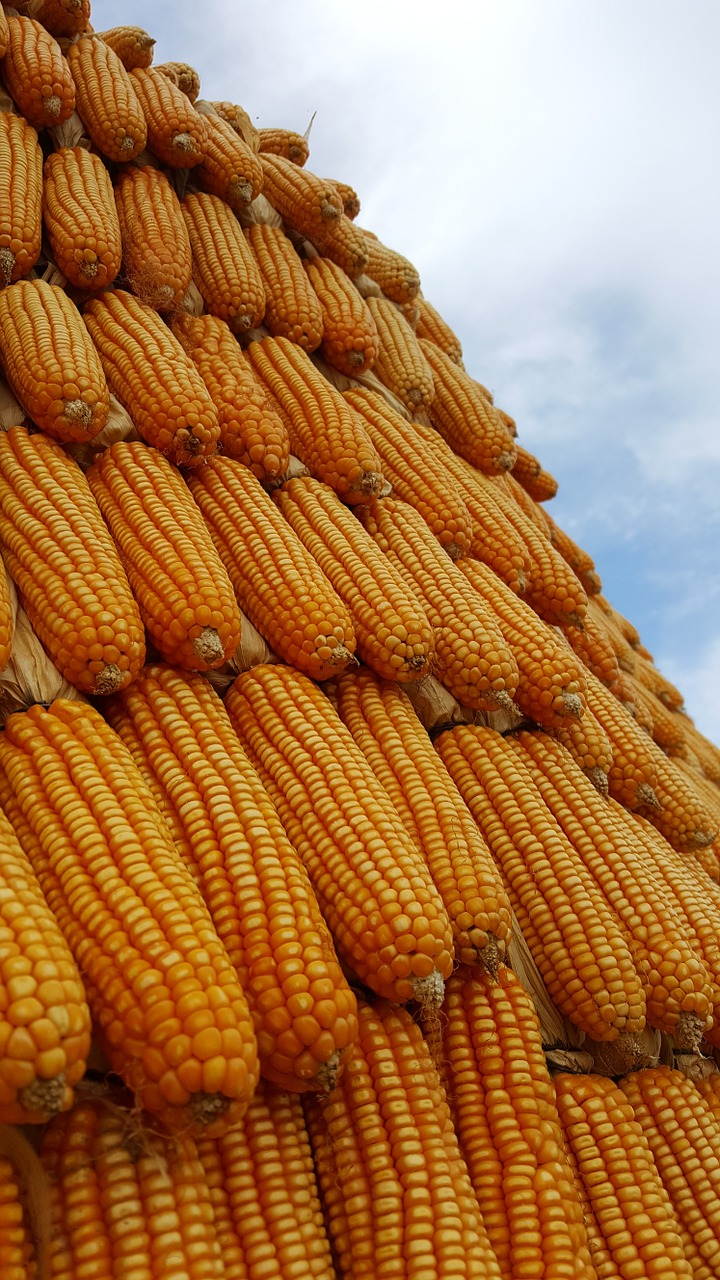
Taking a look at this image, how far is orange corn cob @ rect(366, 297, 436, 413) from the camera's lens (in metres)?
4.32

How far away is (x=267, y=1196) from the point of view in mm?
1749

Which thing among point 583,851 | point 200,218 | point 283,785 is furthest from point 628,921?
point 200,218

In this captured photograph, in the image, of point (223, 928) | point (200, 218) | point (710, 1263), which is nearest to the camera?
point (223, 928)

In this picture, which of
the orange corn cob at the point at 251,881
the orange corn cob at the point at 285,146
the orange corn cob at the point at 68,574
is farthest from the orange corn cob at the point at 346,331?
the orange corn cob at the point at 251,881

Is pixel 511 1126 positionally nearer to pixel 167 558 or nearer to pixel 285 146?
pixel 167 558

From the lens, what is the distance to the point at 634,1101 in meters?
2.44

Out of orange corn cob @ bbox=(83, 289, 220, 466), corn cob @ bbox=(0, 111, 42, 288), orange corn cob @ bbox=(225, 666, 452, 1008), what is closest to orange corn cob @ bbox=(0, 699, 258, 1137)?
orange corn cob @ bbox=(225, 666, 452, 1008)

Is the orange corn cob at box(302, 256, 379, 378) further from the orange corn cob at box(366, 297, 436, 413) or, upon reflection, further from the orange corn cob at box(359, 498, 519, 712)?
the orange corn cob at box(359, 498, 519, 712)

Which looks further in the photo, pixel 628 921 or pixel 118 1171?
pixel 628 921

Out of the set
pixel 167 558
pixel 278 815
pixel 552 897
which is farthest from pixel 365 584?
pixel 552 897

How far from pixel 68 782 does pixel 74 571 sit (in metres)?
0.66

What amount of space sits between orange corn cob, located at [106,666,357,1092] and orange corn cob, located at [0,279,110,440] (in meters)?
0.95

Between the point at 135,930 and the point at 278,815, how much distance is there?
67 centimetres

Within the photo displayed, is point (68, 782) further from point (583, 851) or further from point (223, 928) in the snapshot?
point (583, 851)
